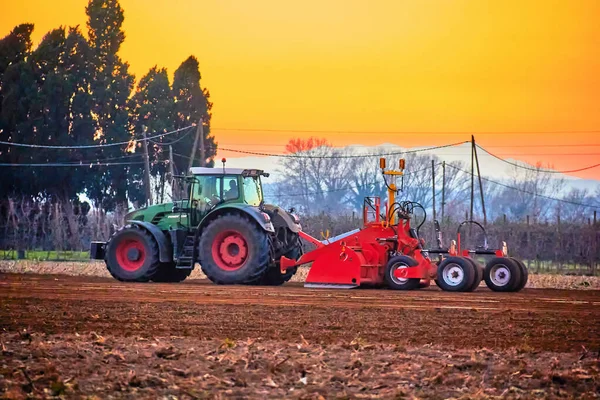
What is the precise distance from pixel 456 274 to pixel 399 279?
105 cm

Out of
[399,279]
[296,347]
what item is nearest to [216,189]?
[399,279]

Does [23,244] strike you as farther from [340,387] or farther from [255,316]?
[340,387]

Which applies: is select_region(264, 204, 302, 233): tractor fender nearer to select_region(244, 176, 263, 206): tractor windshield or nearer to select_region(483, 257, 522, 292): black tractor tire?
select_region(244, 176, 263, 206): tractor windshield

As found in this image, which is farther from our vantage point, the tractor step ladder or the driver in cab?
the driver in cab

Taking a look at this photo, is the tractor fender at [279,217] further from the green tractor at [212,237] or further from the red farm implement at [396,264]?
the red farm implement at [396,264]

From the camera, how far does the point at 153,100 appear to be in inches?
2096

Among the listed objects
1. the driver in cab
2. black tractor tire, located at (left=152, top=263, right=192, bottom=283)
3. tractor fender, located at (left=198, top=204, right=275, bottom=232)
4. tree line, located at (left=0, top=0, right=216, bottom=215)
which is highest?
tree line, located at (left=0, top=0, right=216, bottom=215)

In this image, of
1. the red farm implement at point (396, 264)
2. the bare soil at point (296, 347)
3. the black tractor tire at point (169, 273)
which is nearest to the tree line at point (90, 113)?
the black tractor tire at point (169, 273)

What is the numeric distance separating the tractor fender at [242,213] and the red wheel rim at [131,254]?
1.55 meters

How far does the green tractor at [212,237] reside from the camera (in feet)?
69.1

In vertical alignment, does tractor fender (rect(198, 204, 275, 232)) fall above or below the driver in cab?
below

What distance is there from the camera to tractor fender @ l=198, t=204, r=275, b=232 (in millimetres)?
20828

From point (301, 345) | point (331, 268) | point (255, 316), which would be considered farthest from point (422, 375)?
point (331, 268)

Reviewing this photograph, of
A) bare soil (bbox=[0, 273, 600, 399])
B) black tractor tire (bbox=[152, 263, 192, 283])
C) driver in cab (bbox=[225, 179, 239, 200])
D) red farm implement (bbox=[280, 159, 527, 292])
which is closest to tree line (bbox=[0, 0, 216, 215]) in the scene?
black tractor tire (bbox=[152, 263, 192, 283])
